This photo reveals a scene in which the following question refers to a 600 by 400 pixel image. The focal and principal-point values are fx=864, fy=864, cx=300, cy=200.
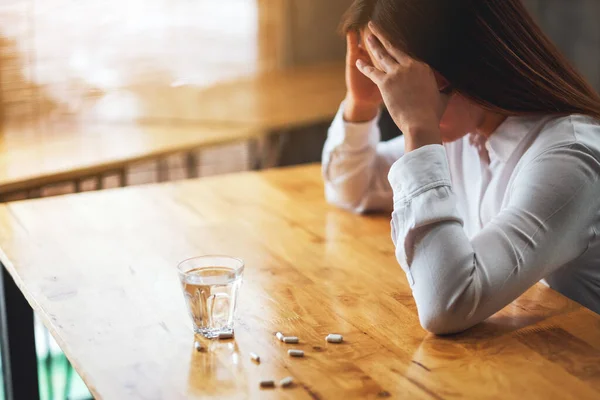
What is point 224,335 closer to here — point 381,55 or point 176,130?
point 381,55

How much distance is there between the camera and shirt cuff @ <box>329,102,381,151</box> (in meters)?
1.65

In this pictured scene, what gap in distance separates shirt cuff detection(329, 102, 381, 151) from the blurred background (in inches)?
36.8

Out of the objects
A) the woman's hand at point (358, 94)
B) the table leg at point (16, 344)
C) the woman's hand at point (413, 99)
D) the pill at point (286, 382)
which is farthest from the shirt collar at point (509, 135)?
the table leg at point (16, 344)

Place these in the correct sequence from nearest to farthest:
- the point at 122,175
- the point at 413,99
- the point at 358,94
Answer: the point at 413,99, the point at 358,94, the point at 122,175

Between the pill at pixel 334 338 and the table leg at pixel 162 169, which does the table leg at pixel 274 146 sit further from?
the pill at pixel 334 338

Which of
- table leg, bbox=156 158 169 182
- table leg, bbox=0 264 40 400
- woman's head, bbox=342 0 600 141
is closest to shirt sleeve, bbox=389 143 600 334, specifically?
woman's head, bbox=342 0 600 141

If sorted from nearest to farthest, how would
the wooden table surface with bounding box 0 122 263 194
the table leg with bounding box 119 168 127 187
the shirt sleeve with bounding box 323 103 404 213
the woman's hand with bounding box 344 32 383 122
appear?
the woman's hand with bounding box 344 32 383 122 → the shirt sleeve with bounding box 323 103 404 213 → the wooden table surface with bounding box 0 122 263 194 → the table leg with bounding box 119 168 127 187

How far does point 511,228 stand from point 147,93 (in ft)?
7.49

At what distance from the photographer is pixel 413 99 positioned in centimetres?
122

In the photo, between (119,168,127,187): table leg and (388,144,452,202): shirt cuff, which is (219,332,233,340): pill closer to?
(388,144,452,202): shirt cuff

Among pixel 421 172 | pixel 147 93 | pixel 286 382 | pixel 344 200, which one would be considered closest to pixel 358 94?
pixel 344 200

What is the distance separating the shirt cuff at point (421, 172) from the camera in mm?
1168

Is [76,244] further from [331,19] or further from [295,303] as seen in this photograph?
[331,19]

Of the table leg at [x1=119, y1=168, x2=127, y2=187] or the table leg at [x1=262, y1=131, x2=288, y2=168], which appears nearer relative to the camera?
the table leg at [x1=119, y1=168, x2=127, y2=187]
